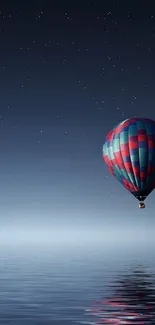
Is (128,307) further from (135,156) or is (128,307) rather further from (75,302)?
(135,156)

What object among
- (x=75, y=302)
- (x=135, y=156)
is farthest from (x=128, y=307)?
(x=135, y=156)

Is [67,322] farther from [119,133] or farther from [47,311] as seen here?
[119,133]

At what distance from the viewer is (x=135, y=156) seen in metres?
56.1

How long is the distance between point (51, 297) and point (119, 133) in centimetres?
2138

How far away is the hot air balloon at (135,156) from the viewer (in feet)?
184

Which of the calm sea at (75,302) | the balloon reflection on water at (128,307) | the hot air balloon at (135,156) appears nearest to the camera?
the balloon reflection on water at (128,307)

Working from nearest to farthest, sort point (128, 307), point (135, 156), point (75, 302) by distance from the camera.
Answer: point (128, 307)
point (75, 302)
point (135, 156)

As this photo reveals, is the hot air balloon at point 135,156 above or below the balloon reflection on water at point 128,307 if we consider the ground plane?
above

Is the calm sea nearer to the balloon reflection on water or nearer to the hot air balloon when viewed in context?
the balloon reflection on water

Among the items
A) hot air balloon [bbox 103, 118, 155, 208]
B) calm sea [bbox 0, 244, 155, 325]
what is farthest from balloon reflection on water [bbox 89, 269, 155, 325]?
hot air balloon [bbox 103, 118, 155, 208]

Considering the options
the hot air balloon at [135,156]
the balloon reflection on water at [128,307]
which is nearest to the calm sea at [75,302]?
the balloon reflection on water at [128,307]

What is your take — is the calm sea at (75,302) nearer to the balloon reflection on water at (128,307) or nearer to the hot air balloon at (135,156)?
the balloon reflection on water at (128,307)

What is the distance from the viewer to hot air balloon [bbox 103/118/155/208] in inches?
2203

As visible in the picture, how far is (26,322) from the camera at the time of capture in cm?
2853
